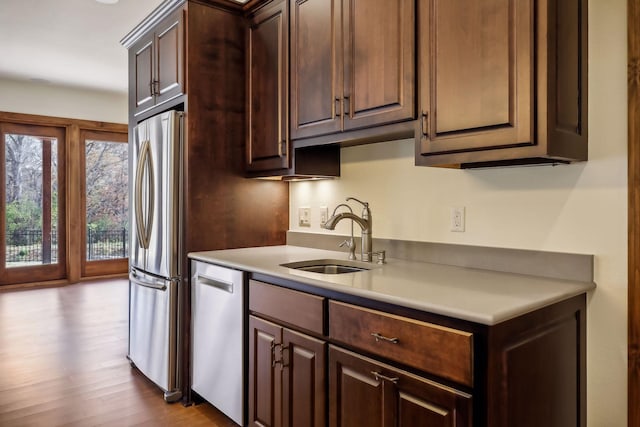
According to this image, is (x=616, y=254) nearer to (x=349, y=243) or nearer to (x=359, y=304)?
(x=359, y=304)

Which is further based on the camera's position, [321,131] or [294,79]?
[294,79]

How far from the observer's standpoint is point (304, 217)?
9.50ft

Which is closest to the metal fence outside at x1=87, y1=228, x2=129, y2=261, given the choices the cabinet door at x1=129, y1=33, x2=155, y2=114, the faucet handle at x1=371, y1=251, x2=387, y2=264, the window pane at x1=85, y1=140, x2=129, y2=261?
the window pane at x1=85, y1=140, x2=129, y2=261

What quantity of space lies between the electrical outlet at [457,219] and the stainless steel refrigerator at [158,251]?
1.51m

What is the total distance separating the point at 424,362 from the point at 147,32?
272cm

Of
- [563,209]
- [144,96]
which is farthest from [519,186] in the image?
[144,96]

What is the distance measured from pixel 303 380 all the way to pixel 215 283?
0.80m

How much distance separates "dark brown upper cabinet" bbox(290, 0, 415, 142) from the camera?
1.79 metres

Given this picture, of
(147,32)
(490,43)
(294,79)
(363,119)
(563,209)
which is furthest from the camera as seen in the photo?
(147,32)

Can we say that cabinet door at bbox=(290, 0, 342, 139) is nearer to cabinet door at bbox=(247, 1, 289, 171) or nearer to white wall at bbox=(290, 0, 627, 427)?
cabinet door at bbox=(247, 1, 289, 171)

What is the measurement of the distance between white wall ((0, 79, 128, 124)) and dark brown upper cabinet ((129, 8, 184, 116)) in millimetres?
3425

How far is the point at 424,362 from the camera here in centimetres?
132

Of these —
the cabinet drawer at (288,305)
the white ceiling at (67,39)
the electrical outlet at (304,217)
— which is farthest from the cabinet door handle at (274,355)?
the white ceiling at (67,39)

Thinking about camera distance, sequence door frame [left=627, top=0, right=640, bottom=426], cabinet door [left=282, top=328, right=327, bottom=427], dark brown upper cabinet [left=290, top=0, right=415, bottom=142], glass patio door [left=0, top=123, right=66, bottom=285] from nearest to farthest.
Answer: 1. door frame [left=627, top=0, right=640, bottom=426]
2. cabinet door [left=282, top=328, right=327, bottom=427]
3. dark brown upper cabinet [left=290, top=0, right=415, bottom=142]
4. glass patio door [left=0, top=123, right=66, bottom=285]
